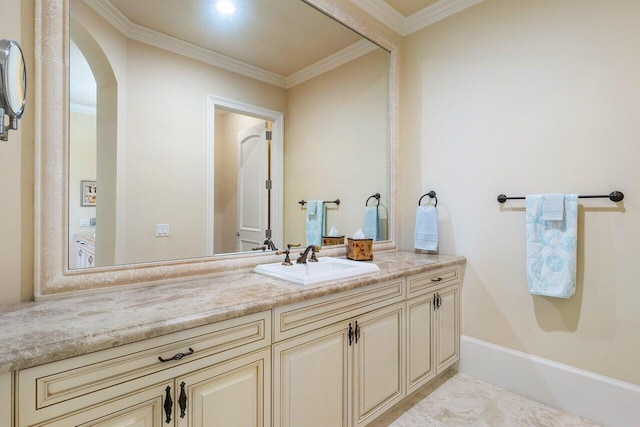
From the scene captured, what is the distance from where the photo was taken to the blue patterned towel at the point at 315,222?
2213 millimetres

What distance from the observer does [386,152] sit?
106 inches

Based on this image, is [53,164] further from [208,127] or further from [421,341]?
[421,341]

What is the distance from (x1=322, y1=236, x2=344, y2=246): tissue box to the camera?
231 centimetres

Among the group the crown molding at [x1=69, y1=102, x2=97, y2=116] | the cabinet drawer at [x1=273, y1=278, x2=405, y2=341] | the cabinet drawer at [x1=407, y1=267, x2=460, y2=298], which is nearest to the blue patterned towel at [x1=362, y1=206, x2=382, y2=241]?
the cabinet drawer at [x1=407, y1=267, x2=460, y2=298]

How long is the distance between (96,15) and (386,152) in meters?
2.05

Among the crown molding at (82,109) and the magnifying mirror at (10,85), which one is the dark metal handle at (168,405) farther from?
the crown molding at (82,109)

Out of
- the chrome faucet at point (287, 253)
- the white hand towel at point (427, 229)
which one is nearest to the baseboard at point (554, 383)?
the white hand towel at point (427, 229)

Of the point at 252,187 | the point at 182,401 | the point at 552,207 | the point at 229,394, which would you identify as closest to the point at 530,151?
the point at 552,207

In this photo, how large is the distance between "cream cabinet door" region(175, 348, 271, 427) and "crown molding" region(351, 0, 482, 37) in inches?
99.4

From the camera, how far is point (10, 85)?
884 mm

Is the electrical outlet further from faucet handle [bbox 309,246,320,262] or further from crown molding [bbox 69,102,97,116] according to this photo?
faucet handle [bbox 309,246,320,262]

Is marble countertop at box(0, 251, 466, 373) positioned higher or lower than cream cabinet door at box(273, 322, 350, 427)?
higher

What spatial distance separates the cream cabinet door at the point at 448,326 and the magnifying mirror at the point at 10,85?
2.24 m

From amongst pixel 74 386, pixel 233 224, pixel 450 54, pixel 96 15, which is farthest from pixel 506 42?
pixel 74 386
